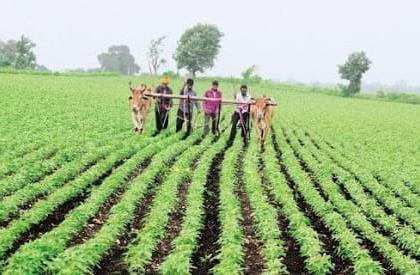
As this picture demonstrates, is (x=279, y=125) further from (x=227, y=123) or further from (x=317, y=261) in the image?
(x=317, y=261)

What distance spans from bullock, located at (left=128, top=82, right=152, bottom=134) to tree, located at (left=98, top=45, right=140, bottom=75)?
12316 cm

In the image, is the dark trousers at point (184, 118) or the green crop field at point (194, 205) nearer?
the green crop field at point (194, 205)

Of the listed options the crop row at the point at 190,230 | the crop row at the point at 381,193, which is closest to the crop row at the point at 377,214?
the crop row at the point at 381,193

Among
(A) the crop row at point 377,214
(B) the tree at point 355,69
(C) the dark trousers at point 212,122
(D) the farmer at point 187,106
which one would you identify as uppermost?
(B) the tree at point 355,69

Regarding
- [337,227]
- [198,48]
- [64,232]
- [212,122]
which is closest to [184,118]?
[212,122]

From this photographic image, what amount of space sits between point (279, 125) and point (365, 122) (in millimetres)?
7482

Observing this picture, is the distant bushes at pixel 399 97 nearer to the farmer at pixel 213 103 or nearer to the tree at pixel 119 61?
the farmer at pixel 213 103

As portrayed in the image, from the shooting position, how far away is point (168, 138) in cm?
1772

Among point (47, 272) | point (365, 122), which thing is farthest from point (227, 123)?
point (47, 272)

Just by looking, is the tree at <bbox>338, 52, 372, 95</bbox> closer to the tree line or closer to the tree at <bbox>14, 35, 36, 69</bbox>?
the tree line

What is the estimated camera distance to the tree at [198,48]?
279 ft

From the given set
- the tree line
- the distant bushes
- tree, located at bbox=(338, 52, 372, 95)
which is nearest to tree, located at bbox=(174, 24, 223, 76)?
the tree line

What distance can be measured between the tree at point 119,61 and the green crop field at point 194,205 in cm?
12428

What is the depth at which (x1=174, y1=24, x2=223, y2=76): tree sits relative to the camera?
85.0 meters
